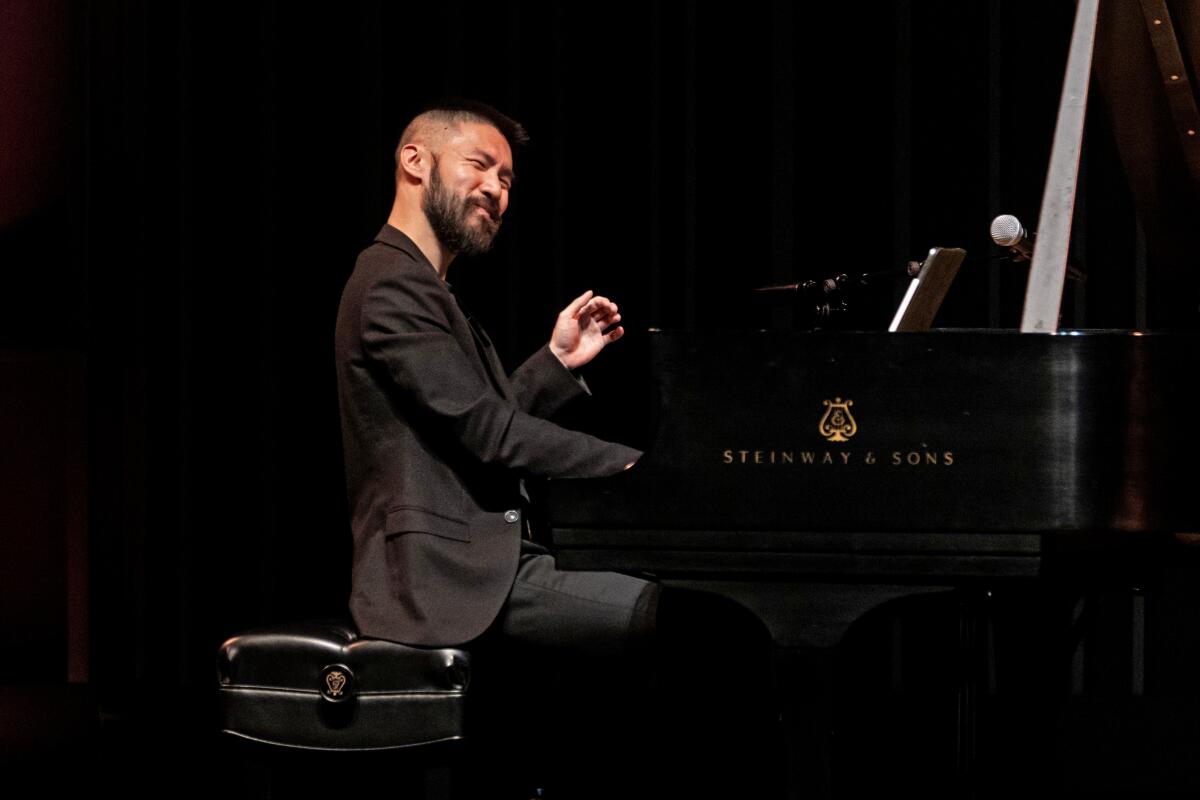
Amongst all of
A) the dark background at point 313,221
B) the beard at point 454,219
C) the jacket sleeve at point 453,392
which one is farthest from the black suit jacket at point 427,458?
the dark background at point 313,221

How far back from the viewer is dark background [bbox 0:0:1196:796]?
324cm

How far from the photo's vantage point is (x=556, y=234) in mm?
3326

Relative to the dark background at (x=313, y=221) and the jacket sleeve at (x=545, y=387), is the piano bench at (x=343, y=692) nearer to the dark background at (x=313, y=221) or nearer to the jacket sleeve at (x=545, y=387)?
the jacket sleeve at (x=545, y=387)

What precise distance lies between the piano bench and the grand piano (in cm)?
42

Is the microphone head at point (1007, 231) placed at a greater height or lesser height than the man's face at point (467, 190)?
lesser

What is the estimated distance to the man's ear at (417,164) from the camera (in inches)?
97.1

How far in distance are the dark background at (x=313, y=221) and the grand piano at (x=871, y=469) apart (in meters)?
1.34

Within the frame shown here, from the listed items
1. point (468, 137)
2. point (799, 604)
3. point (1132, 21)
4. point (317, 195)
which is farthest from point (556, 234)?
point (799, 604)

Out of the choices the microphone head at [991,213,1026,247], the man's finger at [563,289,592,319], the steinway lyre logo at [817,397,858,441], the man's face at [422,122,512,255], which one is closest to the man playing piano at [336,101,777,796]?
the man's face at [422,122,512,255]

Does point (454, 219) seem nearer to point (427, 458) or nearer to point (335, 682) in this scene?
point (427, 458)

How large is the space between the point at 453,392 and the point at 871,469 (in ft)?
2.21

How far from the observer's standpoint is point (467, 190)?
2.45 m

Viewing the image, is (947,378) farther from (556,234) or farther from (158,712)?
(158,712)

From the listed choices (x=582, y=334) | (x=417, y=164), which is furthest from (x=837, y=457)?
(x=417, y=164)
